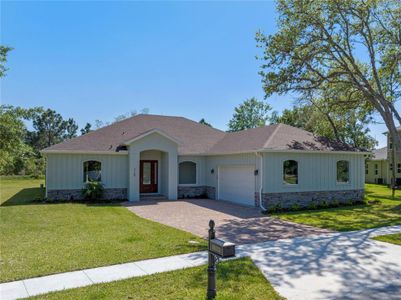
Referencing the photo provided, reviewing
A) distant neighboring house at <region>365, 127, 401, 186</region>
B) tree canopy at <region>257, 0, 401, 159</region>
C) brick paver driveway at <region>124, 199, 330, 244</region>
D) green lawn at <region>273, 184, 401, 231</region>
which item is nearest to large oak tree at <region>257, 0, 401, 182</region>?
tree canopy at <region>257, 0, 401, 159</region>

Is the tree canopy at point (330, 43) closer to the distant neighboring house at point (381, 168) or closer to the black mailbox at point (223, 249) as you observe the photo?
the black mailbox at point (223, 249)

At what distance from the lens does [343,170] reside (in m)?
17.7

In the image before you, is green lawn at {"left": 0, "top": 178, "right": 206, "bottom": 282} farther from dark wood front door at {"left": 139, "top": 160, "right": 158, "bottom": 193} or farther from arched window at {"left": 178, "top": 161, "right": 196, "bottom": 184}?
arched window at {"left": 178, "top": 161, "right": 196, "bottom": 184}

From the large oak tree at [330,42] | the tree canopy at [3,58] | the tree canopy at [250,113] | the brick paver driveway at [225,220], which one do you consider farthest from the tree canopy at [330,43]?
the tree canopy at [250,113]

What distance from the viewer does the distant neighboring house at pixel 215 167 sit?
15453 millimetres

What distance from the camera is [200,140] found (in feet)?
72.1

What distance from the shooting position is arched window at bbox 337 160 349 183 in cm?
1753

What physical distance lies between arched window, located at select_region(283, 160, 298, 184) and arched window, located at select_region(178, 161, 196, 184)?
653 centimetres

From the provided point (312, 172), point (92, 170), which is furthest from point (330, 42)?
point (92, 170)

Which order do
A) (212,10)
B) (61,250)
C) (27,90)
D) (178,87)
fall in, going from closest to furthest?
(61,250) → (212,10) → (27,90) → (178,87)

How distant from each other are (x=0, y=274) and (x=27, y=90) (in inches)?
639

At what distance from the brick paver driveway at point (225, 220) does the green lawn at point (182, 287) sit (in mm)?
2756

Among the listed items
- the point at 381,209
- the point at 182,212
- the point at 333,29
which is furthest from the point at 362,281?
the point at 333,29

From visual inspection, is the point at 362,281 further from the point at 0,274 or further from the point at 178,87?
the point at 178,87
